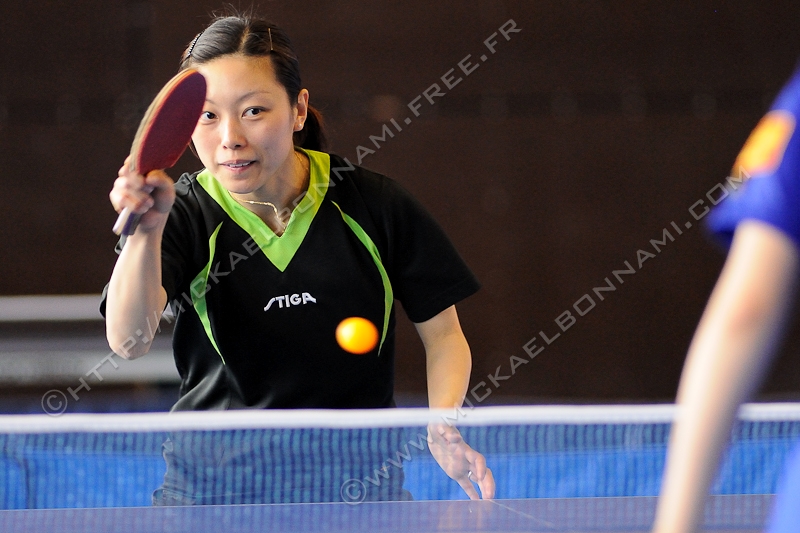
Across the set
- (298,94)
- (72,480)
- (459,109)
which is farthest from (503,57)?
(72,480)

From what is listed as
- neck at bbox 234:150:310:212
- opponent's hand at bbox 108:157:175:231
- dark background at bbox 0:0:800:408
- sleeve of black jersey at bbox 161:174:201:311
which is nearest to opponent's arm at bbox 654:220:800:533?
opponent's hand at bbox 108:157:175:231

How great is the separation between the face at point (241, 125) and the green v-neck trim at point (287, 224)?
0.32ft

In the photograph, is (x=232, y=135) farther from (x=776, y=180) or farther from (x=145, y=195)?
(x=776, y=180)

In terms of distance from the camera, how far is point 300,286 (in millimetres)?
1979

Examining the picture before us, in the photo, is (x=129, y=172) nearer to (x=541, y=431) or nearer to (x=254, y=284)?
(x=254, y=284)

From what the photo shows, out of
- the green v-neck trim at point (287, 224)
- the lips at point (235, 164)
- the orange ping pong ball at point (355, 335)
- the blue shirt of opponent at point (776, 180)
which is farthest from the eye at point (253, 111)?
the blue shirt of opponent at point (776, 180)

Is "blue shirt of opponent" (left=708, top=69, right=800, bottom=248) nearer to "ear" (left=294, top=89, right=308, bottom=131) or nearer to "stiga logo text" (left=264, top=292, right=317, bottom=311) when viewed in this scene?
"stiga logo text" (left=264, top=292, right=317, bottom=311)

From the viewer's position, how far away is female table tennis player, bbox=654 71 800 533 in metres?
0.61

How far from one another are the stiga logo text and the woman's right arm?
0.82ft

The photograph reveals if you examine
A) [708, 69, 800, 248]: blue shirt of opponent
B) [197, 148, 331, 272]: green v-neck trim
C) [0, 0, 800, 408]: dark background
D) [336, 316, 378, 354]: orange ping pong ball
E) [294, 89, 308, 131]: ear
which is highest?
[0, 0, 800, 408]: dark background

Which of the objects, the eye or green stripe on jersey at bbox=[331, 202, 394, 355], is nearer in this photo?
the eye

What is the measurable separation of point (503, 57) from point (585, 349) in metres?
1.91

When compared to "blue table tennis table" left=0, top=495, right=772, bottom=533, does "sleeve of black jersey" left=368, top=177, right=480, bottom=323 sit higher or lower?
higher

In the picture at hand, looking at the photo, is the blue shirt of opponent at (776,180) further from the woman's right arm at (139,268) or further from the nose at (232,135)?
the nose at (232,135)
